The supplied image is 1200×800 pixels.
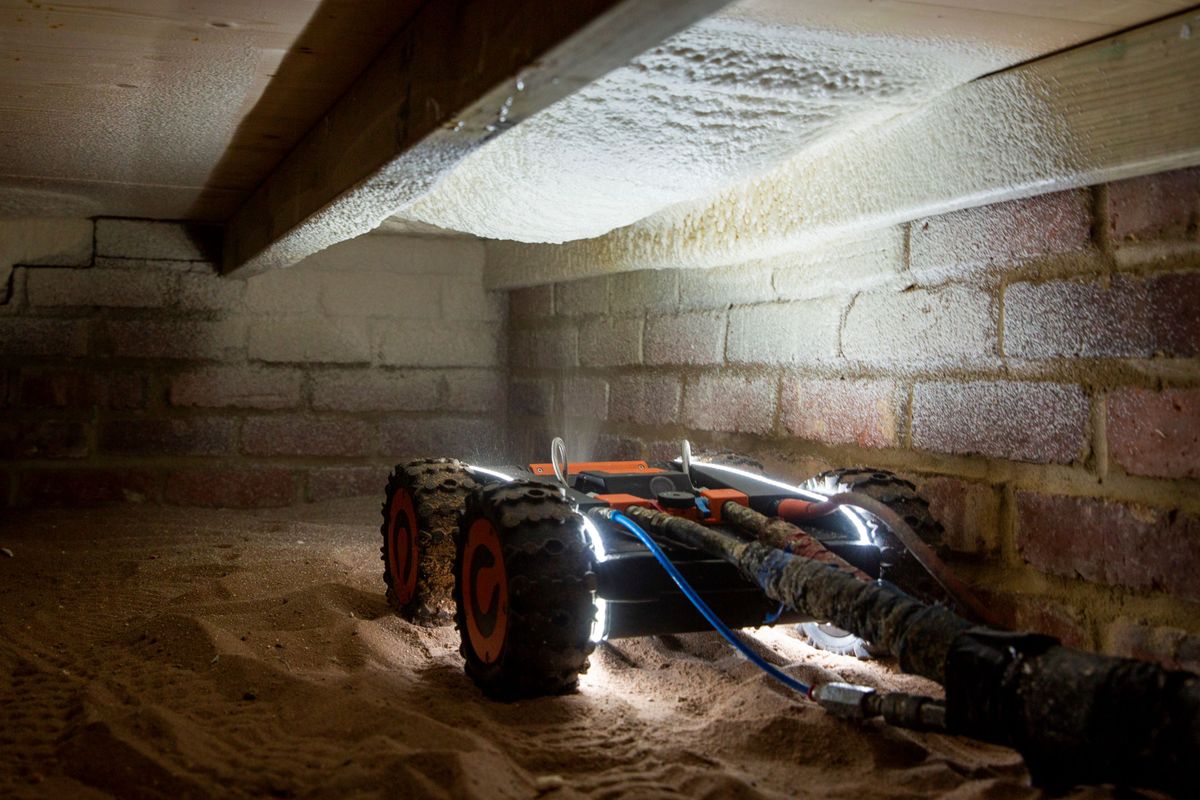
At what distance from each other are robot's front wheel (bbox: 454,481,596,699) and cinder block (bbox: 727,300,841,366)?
1.10 meters

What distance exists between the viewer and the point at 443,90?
1.62m

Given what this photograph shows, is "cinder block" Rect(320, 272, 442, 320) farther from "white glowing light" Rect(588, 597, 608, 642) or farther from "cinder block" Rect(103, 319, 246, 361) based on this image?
"white glowing light" Rect(588, 597, 608, 642)

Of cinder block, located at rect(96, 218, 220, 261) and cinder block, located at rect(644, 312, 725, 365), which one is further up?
cinder block, located at rect(96, 218, 220, 261)

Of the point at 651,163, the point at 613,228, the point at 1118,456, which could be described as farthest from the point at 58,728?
the point at 613,228

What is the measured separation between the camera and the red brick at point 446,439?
4477mm

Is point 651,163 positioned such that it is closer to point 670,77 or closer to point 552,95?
point 670,77

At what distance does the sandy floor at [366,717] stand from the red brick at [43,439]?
1.48 meters

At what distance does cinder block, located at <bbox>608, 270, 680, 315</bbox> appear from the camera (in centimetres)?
342

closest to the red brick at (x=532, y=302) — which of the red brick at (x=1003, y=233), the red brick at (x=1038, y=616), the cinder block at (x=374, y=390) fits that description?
the cinder block at (x=374, y=390)

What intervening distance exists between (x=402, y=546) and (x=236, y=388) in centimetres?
212

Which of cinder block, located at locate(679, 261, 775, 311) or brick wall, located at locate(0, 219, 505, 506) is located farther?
brick wall, located at locate(0, 219, 505, 506)

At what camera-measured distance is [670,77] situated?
190 cm

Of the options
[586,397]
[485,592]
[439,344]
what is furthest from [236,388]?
[485,592]

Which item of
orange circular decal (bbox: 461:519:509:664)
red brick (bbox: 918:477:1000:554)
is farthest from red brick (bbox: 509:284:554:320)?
orange circular decal (bbox: 461:519:509:664)
